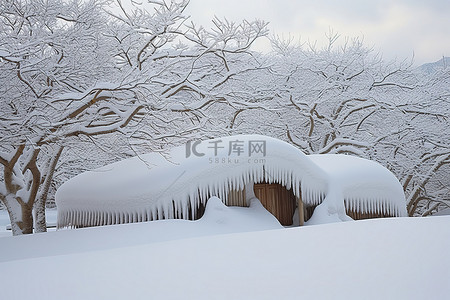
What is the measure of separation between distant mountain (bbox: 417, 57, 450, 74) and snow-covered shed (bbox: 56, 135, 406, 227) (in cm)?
1061

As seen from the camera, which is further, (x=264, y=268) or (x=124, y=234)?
(x=124, y=234)

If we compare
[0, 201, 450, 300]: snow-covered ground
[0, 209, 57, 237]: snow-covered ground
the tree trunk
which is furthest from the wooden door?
[0, 209, 57, 237]: snow-covered ground

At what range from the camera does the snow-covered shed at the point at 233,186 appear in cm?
880

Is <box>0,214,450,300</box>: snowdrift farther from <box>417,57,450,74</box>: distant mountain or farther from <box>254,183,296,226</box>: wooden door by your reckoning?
<box>417,57,450,74</box>: distant mountain

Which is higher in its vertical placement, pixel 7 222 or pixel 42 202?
pixel 42 202

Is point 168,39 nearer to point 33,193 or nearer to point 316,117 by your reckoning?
point 33,193

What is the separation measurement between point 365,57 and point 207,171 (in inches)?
507

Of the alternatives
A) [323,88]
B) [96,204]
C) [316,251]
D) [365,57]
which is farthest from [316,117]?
[316,251]

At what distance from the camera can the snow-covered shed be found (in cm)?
880

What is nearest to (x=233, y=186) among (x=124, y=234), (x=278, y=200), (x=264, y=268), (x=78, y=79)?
(x=278, y=200)

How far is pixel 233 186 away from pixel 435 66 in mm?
14777

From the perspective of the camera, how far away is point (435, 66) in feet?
64.2

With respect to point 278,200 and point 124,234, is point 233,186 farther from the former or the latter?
point 124,234

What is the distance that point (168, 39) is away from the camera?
448 inches
